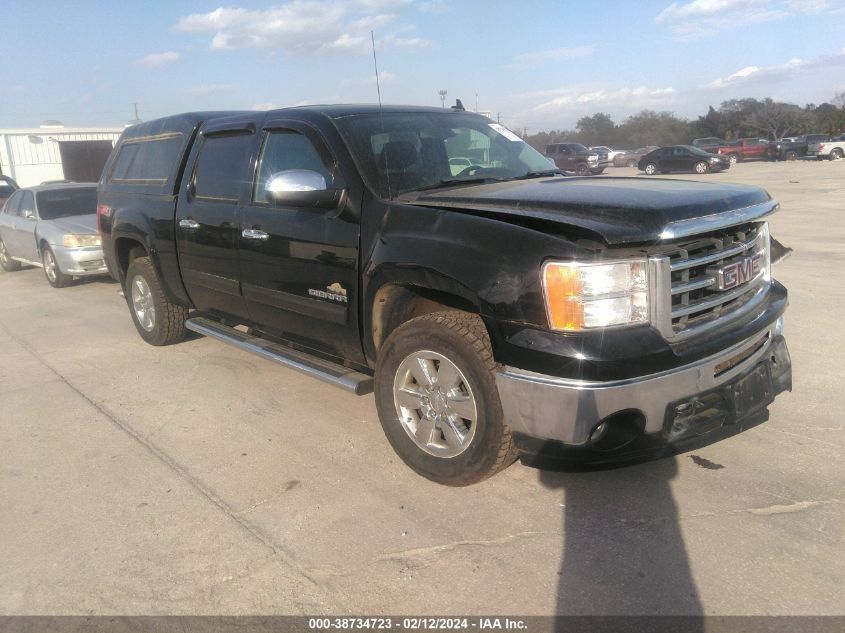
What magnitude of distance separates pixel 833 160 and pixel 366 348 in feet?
141

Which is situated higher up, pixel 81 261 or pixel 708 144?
pixel 708 144

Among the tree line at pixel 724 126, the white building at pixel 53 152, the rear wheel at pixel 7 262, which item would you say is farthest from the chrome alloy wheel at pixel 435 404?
the tree line at pixel 724 126

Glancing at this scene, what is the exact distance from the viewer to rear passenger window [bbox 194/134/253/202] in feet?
15.8

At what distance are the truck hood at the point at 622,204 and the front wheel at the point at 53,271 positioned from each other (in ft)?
27.4

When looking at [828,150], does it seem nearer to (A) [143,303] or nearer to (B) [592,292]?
(A) [143,303]

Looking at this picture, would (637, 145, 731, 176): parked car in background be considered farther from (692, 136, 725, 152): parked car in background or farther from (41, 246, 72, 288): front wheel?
(41, 246, 72, 288): front wheel

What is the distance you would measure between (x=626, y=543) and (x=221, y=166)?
12.3 feet

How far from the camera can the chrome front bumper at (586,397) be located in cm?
280

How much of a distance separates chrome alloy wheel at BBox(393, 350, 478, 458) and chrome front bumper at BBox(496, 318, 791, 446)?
0.31 meters

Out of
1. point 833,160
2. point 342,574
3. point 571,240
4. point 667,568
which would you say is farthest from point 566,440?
point 833,160

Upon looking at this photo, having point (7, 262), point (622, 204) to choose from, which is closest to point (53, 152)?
point (7, 262)

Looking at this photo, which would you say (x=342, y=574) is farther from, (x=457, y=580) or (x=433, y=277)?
(x=433, y=277)

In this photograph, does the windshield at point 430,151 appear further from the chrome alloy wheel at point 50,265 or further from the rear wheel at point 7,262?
the rear wheel at point 7,262

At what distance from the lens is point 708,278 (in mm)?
3105
